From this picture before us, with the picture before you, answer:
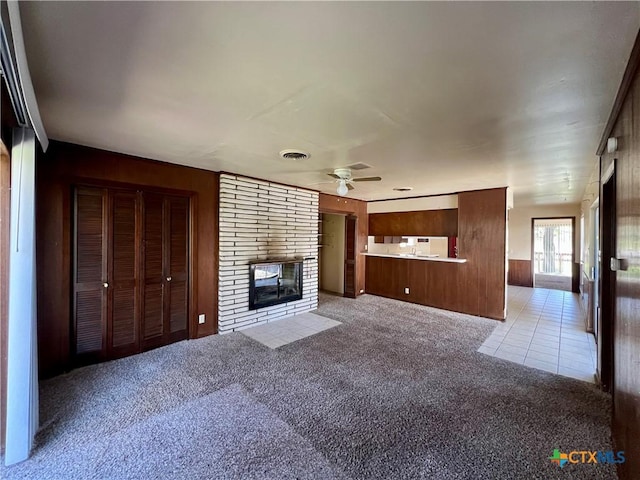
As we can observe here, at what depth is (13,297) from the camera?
6.19 feet

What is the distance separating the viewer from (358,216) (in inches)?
271

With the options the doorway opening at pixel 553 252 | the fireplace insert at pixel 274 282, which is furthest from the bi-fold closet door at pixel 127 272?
the doorway opening at pixel 553 252

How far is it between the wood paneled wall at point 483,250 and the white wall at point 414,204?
36 cm

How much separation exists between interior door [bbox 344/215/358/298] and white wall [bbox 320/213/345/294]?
128 millimetres

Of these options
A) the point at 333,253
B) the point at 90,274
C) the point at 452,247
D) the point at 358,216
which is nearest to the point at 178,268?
the point at 90,274

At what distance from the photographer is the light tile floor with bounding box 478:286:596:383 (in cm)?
328

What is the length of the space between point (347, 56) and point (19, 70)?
1.55 m

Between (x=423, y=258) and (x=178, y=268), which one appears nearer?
(x=178, y=268)

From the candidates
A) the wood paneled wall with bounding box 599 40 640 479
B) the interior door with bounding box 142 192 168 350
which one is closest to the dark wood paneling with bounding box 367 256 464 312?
the wood paneled wall with bounding box 599 40 640 479

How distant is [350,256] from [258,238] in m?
2.86

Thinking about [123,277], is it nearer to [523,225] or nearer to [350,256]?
[350,256]

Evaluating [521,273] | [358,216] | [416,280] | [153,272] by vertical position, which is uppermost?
[358,216]

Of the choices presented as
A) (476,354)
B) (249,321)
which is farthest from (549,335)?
(249,321)

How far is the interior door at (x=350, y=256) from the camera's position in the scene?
22.2 feet
